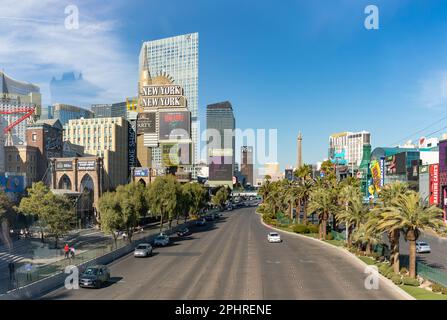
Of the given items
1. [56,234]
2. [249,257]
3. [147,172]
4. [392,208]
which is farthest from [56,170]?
[392,208]

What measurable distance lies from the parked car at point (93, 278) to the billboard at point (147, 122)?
270ft

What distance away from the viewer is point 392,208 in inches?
Answer: 1083

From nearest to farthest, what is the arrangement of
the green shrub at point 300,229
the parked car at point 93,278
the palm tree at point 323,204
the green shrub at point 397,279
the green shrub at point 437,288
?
the green shrub at point 437,288 → the parked car at point 93,278 → the green shrub at point 397,279 → the palm tree at point 323,204 → the green shrub at point 300,229

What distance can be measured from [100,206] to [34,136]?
65.7 m

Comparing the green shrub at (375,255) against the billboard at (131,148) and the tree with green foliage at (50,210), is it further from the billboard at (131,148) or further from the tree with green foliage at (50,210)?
the billboard at (131,148)

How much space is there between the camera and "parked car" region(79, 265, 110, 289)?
25.4 m

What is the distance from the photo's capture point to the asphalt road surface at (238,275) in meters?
23.7

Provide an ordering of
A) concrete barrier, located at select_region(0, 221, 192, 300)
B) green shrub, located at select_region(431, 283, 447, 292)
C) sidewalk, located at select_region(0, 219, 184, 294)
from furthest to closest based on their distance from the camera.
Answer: sidewalk, located at select_region(0, 219, 184, 294)
green shrub, located at select_region(431, 283, 447, 292)
concrete barrier, located at select_region(0, 221, 192, 300)

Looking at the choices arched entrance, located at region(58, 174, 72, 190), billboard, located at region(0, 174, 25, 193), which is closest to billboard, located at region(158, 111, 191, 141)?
arched entrance, located at region(58, 174, 72, 190)

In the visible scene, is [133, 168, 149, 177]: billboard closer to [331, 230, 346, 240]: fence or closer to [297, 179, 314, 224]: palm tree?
[297, 179, 314, 224]: palm tree

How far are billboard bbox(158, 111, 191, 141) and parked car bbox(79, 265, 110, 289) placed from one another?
81147 millimetres

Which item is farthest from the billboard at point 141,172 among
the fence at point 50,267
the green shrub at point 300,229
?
the fence at point 50,267

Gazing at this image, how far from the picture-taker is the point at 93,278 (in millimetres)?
25547
